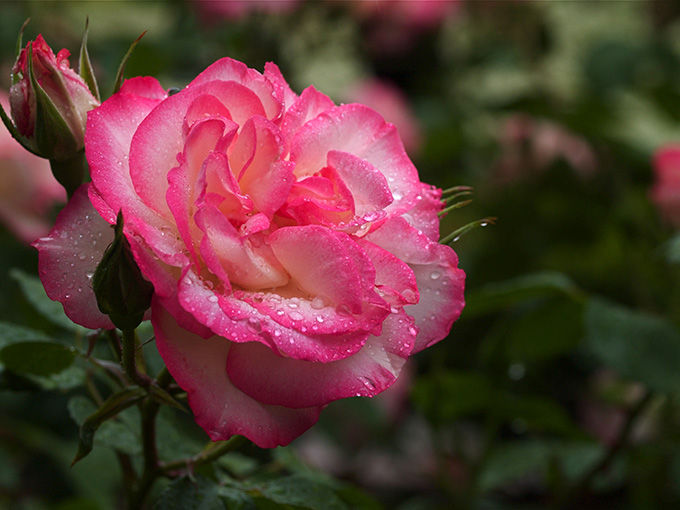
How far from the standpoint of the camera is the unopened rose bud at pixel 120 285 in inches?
9.6

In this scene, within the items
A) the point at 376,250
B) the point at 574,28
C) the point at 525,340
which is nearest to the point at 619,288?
the point at 525,340

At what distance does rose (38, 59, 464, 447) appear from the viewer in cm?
25

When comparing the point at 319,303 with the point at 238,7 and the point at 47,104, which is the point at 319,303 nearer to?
the point at 47,104

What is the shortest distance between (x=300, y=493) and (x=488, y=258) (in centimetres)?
66

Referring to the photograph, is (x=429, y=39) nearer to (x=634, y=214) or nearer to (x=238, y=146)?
(x=634, y=214)

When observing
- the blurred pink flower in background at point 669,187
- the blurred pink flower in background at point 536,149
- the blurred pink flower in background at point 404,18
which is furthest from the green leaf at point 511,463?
the blurred pink flower in background at point 404,18

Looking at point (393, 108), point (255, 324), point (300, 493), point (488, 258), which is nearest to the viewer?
point (255, 324)

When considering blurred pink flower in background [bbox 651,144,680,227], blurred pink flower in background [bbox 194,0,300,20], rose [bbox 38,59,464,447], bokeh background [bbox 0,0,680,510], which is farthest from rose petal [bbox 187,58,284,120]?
blurred pink flower in background [bbox 194,0,300,20]

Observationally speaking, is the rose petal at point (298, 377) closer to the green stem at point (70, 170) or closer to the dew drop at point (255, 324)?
the dew drop at point (255, 324)

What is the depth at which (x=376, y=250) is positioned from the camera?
11.3 inches

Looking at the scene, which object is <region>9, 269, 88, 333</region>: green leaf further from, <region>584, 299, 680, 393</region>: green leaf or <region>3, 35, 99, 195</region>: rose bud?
<region>584, 299, 680, 393</region>: green leaf

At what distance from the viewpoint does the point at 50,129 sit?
302 mm

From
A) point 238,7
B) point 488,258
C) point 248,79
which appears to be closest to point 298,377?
point 248,79

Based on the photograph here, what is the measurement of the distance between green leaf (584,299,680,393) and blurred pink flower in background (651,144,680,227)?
0.51ft
